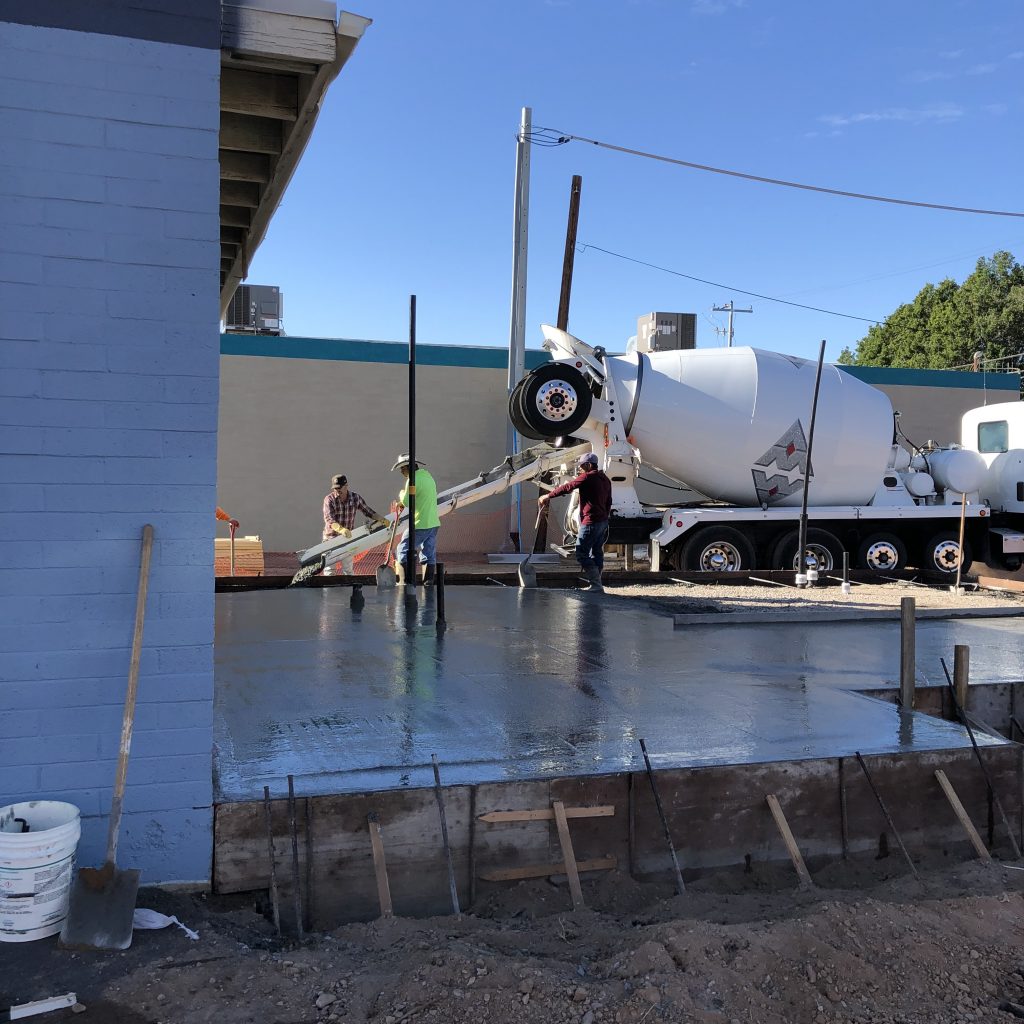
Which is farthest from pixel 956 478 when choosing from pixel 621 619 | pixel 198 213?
pixel 198 213

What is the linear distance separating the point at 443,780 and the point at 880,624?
7009 millimetres

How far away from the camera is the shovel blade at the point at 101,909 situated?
11.5 feet

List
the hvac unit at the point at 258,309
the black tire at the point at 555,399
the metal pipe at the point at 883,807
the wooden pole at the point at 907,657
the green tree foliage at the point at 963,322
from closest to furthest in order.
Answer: the metal pipe at the point at 883,807 → the wooden pole at the point at 907,657 → the black tire at the point at 555,399 → the hvac unit at the point at 258,309 → the green tree foliage at the point at 963,322

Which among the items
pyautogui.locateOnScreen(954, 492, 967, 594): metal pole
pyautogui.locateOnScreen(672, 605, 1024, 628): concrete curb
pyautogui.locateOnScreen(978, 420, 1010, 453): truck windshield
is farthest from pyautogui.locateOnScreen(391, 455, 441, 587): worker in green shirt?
pyautogui.locateOnScreen(978, 420, 1010, 453): truck windshield

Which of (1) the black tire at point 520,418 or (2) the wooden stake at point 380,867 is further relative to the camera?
(1) the black tire at point 520,418

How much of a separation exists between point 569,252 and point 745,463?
281 inches

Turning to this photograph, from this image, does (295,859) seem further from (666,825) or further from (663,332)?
(663,332)

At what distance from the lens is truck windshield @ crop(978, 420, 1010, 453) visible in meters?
17.6

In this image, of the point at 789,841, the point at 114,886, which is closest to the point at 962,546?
the point at 789,841

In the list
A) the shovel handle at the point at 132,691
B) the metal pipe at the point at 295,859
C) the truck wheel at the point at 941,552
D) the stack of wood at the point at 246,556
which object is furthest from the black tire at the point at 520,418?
the shovel handle at the point at 132,691

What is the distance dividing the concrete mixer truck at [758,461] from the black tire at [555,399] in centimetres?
2

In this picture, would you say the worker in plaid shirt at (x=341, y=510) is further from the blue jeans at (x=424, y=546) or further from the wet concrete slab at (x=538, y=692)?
the wet concrete slab at (x=538, y=692)

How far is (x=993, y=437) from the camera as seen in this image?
17875 mm

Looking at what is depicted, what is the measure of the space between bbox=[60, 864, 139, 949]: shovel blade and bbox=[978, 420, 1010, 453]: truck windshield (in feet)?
57.4
